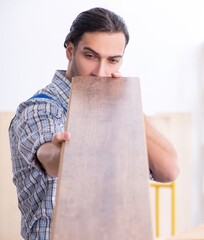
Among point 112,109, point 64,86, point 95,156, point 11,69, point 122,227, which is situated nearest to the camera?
point 122,227

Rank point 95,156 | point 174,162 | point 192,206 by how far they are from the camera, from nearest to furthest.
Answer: point 95,156, point 174,162, point 192,206

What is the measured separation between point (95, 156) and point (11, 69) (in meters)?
3.14

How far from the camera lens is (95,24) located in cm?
157

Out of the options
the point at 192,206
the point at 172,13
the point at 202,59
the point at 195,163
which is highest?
the point at 172,13

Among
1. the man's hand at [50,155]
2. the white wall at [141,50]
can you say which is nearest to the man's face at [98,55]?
the man's hand at [50,155]

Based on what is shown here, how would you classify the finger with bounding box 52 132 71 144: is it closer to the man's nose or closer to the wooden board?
the wooden board

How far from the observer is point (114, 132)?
3.31ft

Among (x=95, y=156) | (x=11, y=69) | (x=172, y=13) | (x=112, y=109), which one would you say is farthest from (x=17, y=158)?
(x=172, y=13)

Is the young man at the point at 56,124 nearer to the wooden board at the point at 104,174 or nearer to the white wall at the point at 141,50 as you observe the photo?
the wooden board at the point at 104,174

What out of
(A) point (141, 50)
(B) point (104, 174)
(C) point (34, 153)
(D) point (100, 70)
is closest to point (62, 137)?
(B) point (104, 174)

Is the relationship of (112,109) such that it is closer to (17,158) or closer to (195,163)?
(17,158)

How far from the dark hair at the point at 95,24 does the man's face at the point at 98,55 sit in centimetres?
2

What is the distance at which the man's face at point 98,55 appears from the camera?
1.51 m

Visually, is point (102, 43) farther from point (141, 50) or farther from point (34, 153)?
point (141, 50)
